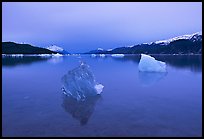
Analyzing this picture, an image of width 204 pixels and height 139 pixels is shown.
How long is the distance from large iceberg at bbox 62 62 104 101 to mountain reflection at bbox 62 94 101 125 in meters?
0.25

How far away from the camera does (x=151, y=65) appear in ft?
70.4

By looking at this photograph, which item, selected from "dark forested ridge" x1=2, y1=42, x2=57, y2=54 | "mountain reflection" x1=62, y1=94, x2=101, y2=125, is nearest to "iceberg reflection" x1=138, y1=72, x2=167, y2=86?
"mountain reflection" x1=62, y1=94, x2=101, y2=125

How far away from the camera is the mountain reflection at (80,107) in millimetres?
7344

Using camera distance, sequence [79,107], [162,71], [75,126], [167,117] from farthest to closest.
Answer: [162,71]
[79,107]
[167,117]
[75,126]

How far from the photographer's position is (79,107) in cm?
848

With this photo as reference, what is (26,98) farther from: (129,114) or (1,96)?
(129,114)

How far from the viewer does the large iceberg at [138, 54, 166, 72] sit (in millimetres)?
21094

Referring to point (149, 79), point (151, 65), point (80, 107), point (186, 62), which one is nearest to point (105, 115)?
point (80, 107)

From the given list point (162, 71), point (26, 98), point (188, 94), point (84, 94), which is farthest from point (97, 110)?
point (162, 71)

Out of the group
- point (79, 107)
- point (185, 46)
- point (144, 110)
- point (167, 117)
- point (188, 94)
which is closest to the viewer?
point (167, 117)

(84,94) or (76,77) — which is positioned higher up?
(76,77)

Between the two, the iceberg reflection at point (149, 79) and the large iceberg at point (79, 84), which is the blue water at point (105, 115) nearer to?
the large iceberg at point (79, 84)

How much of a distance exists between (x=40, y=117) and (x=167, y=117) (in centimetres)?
372

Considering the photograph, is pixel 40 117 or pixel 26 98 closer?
pixel 40 117
